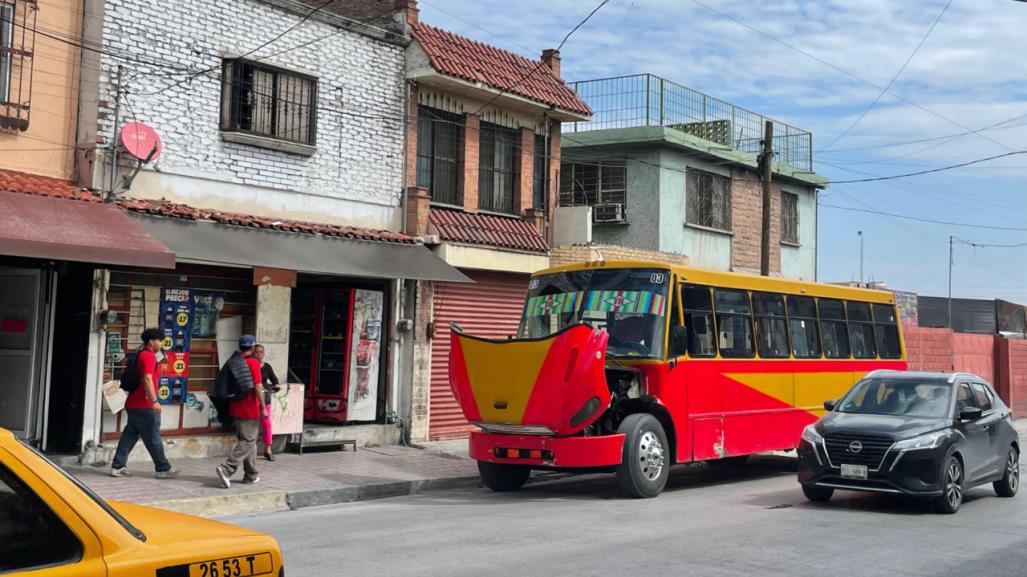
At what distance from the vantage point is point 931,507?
11.5 m

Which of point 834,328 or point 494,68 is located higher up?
point 494,68

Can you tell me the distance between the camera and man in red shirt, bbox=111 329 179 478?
11898mm

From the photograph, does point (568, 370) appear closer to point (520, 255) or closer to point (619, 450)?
point (619, 450)

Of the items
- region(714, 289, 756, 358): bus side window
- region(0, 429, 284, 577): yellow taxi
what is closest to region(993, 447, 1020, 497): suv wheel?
region(714, 289, 756, 358): bus side window

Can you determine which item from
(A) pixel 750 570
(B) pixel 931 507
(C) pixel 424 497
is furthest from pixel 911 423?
(C) pixel 424 497

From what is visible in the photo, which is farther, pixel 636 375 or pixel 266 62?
pixel 266 62

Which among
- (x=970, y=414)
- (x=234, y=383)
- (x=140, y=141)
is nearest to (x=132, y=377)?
(x=234, y=383)

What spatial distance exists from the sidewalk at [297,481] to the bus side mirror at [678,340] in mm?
3542

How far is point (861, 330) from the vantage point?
17.5 metres

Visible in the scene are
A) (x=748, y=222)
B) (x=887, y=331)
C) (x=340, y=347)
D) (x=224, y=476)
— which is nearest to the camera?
(x=224, y=476)

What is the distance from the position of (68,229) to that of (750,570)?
8525 mm

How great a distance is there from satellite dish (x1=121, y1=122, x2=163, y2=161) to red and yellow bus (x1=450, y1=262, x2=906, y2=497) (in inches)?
191

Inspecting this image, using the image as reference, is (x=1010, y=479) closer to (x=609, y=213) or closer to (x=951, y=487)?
(x=951, y=487)

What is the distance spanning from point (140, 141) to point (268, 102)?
2.65 m
